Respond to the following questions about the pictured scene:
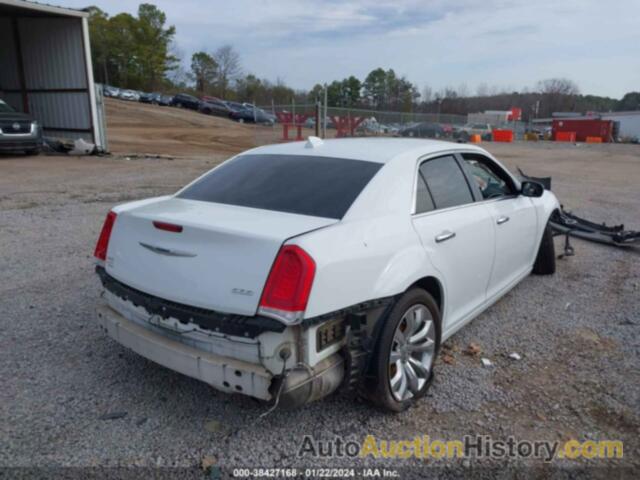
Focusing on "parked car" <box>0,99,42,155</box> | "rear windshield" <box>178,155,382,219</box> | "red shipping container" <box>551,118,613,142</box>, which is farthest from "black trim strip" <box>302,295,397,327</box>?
"red shipping container" <box>551,118,613,142</box>

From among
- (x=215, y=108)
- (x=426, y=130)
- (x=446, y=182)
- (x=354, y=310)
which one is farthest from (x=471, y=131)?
(x=354, y=310)

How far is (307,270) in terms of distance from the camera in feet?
7.89

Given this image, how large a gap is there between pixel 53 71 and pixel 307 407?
18.2 meters

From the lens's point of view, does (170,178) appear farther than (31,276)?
Yes

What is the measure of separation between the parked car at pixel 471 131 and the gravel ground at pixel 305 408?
36.1 metres

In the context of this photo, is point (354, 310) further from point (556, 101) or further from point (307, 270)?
point (556, 101)

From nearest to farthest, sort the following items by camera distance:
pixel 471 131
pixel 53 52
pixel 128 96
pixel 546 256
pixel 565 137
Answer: pixel 546 256 → pixel 53 52 → pixel 471 131 → pixel 565 137 → pixel 128 96

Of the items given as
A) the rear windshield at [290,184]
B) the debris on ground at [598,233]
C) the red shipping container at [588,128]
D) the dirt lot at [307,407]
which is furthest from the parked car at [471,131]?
the rear windshield at [290,184]

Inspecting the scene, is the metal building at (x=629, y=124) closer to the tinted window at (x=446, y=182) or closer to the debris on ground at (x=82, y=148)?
the debris on ground at (x=82, y=148)

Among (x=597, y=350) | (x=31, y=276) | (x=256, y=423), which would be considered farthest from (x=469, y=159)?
(x=31, y=276)

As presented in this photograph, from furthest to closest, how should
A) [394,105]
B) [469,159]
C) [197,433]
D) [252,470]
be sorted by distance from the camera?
[394,105]
[469,159]
[197,433]
[252,470]

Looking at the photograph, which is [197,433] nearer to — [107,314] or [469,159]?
[107,314]

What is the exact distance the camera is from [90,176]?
12484 millimetres

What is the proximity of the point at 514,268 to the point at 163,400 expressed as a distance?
3104 millimetres
